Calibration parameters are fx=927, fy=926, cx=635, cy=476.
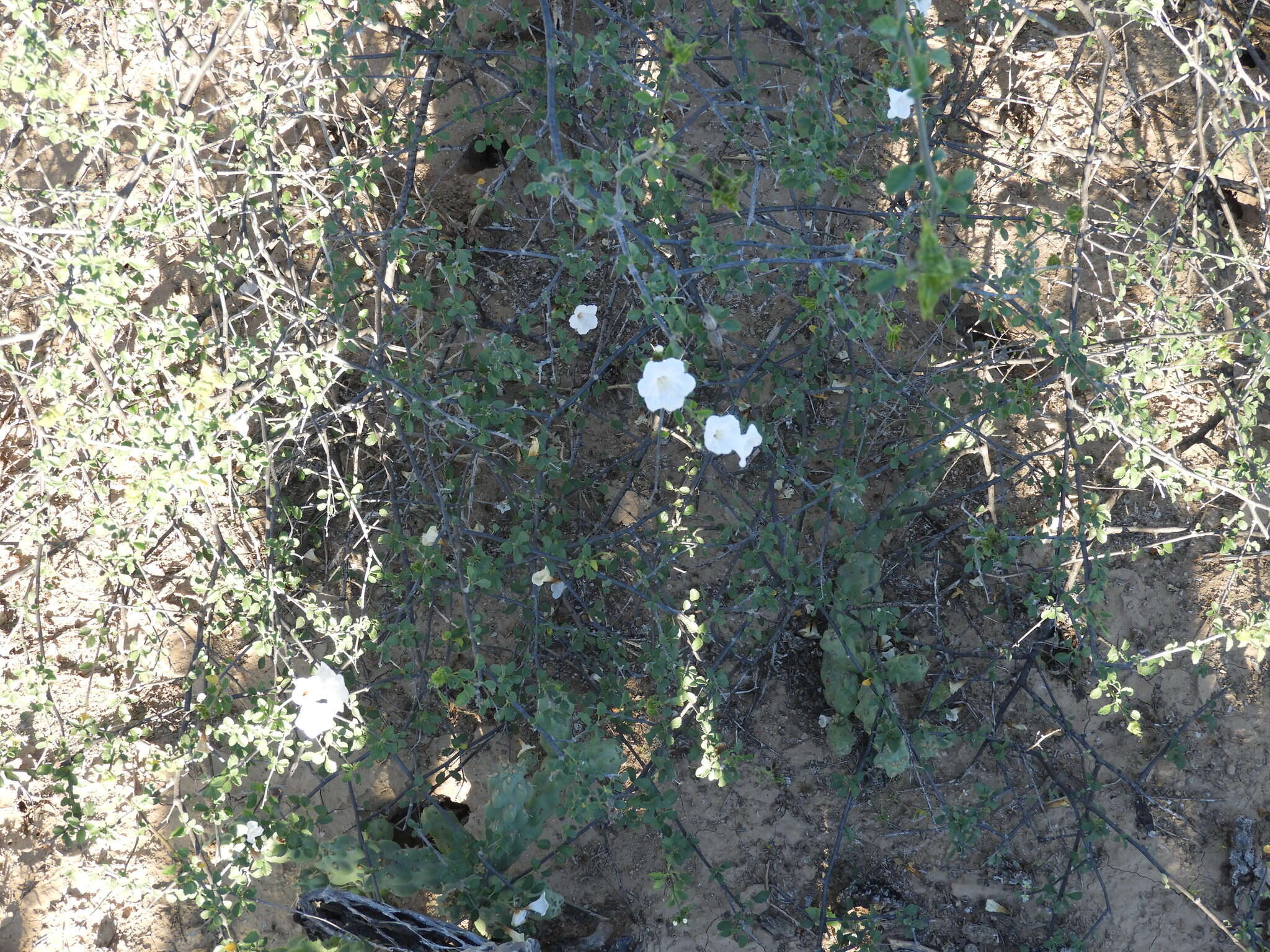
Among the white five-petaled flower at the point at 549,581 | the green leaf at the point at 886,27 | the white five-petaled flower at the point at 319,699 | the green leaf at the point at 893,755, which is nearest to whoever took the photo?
the green leaf at the point at 886,27

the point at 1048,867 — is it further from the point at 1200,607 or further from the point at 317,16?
the point at 317,16

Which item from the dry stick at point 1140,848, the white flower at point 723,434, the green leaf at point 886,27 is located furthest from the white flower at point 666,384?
the dry stick at point 1140,848

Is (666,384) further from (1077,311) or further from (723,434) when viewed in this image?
(1077,311)

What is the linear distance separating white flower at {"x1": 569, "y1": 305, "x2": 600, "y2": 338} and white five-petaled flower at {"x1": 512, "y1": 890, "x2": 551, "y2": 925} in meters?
1.76

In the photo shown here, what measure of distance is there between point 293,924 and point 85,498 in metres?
1.60

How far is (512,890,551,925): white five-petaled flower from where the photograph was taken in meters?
2.82

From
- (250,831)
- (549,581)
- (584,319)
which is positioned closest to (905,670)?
(549,581)

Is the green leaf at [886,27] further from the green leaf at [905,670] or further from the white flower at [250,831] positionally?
the white flower at [250,831]

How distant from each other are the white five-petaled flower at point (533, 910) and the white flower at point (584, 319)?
5.76 ft

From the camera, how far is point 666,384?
2088 mm

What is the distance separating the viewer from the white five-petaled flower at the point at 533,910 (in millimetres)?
2820

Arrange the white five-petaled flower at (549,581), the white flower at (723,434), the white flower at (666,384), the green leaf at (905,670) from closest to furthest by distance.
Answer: the white flower at (666,384), the white flower at (723,434), the white five-petaled flower at (549,581), the green leaf at (905,670)

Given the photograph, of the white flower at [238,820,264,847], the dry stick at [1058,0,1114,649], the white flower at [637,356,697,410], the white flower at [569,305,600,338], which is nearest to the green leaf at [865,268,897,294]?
the white flower at [637,356,697,410]

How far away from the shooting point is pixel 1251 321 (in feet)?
10.4
